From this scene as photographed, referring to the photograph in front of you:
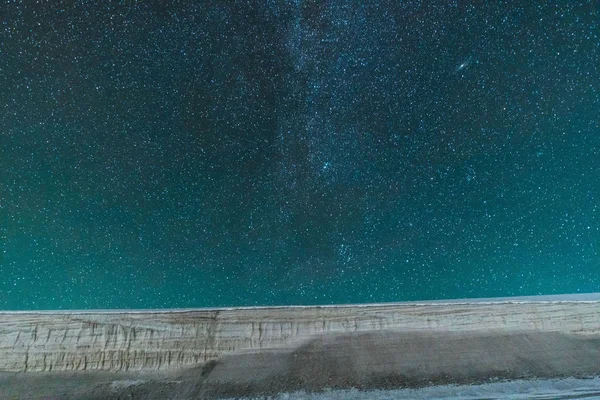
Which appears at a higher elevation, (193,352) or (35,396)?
(193,352)

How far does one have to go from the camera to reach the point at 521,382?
1979 mm

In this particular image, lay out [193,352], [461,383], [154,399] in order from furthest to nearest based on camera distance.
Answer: [193,352] < [461,383] < [154,399]

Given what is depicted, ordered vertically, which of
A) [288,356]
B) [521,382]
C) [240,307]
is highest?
[240,307]

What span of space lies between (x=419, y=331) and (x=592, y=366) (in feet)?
3.17

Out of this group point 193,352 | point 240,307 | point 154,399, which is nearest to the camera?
point 154,399

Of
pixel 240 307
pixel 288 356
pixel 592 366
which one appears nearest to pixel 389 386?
pixel 288 356

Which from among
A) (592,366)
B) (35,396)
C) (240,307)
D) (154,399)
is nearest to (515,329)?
(592,366)

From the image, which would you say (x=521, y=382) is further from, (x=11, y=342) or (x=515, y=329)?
(x=11, y=342)

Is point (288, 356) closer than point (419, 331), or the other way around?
point (288, 356)

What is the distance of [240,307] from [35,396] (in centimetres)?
110

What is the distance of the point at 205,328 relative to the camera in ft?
7.29

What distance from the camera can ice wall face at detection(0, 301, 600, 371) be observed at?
2076 millimetres

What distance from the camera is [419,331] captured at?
7.68 feet

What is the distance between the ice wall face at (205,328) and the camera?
81.7 inches
